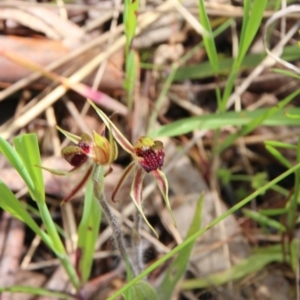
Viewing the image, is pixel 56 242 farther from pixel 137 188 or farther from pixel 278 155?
pixel 278 155

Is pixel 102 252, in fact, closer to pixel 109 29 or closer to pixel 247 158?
pixel 247 158

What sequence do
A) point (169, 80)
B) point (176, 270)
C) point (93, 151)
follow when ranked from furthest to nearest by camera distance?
point (169, 80) < point (176, 270) < point (93, 151)

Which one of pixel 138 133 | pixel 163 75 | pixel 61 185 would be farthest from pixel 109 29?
pixel 61 185

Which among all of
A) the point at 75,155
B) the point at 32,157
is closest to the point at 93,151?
the point at 75,155

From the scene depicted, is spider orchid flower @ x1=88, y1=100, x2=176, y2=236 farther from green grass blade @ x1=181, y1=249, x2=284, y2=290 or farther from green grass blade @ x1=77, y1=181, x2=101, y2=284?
green grass blade @ x1=181, y1=249, x2=284, y2=290

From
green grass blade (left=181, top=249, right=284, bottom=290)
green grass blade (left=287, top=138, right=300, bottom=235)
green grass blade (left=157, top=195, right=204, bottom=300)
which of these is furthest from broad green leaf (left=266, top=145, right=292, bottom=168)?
green grass blade (left=181, top=249, right=284, bottom=290)

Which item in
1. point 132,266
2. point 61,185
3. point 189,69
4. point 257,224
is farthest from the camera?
point 189,69

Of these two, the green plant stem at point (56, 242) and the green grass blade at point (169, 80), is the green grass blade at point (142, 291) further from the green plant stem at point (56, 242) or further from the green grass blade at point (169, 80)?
A: the green grass blade at point (169, 80)
